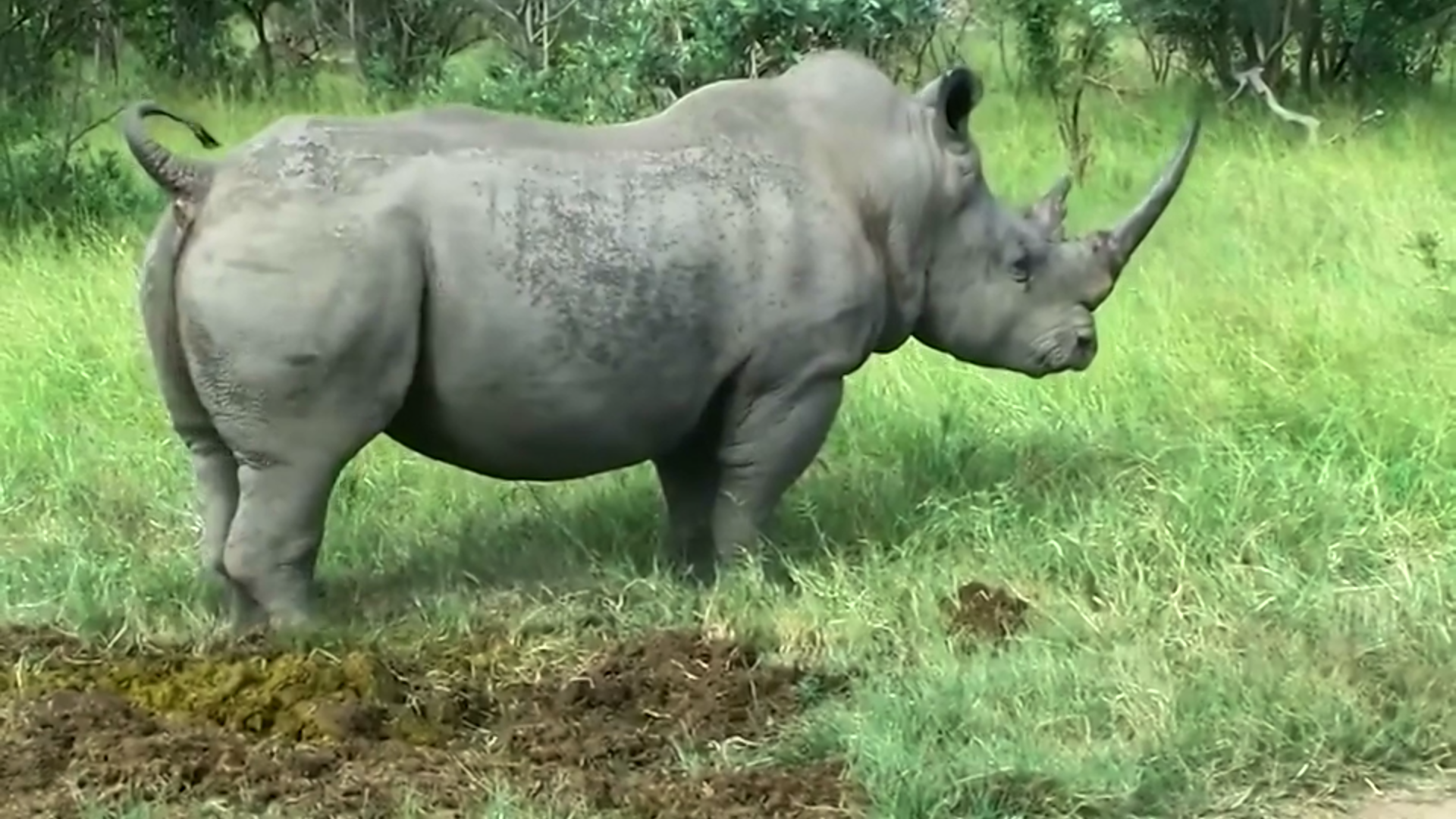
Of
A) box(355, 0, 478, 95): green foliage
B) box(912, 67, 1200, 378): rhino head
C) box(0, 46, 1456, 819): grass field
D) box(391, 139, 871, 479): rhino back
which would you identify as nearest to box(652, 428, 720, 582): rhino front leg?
box(0, 46, 1456, 819): grass field

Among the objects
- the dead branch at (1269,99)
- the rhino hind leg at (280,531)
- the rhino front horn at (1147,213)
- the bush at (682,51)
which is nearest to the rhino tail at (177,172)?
Result: the rhino hind leg at (280,531)

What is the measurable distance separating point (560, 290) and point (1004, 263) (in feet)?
4.55

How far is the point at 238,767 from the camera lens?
12.9 ft

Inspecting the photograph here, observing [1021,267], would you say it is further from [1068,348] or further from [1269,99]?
[1269,99]

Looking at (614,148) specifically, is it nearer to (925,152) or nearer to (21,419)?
(925,152)

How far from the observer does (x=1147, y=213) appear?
5637mm

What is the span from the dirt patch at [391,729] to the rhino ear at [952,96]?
5.16 feet

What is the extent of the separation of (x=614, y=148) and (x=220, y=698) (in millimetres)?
1655

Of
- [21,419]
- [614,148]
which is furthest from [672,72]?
[614,148]

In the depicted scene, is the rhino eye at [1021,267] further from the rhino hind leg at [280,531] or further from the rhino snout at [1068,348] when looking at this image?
the rhino hind leg at [280,531]

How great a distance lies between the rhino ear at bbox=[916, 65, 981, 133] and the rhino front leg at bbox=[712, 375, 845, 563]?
0.81 meters

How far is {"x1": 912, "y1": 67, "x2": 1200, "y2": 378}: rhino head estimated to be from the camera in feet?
17.5

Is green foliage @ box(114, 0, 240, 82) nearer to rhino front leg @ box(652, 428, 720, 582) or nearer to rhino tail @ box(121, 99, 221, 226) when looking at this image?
rhino front leg @ box(652, 428, 720, 582)

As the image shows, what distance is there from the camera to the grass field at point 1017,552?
165 inches
